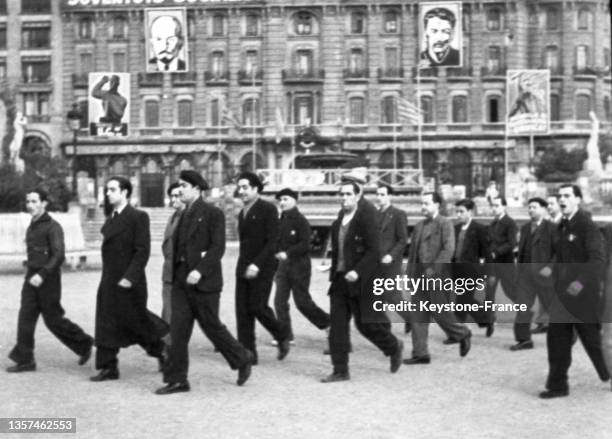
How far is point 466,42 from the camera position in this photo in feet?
204

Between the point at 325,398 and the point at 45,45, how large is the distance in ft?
192

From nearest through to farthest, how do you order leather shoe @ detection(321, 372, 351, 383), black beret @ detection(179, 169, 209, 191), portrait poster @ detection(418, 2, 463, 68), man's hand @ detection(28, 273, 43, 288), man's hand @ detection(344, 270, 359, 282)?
black beret @ detection(179, 169, 209, 191)
man's hand @ detection(344, 270, 359, 282)
leather shoe @ detection(321, 372, 351, 383)
man's hand @ detection(28, 273, 43, 288)
portrait poster @ detection(418, 2, 463, 68)

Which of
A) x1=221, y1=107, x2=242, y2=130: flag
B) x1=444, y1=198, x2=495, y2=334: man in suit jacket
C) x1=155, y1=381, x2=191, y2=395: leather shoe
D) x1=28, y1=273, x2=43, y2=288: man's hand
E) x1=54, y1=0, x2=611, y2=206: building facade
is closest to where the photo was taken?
x1=155, y1=381, x2=191, y2=395: leather shoe

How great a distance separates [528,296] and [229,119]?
44868 mm

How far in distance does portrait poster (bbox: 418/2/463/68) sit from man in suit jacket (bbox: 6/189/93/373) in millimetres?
39559

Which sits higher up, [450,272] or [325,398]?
[450,272]

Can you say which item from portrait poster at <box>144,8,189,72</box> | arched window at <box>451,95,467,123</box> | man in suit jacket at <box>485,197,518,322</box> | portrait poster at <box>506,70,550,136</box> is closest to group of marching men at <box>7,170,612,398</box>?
man in suit jacket at <box>485,197,518,322</box>

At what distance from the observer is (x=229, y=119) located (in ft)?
186

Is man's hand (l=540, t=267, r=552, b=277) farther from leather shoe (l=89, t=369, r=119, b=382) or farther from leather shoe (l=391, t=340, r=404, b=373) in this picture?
leather shoe (l=89, t=369, r=119, b=382)

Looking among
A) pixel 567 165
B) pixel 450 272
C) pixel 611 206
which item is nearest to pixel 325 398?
pixel 450 272

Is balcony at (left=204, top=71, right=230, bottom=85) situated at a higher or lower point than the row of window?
higher

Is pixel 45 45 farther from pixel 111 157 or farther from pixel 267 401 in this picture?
pixel 267 401

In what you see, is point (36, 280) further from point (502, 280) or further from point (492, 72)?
point (492, 72)

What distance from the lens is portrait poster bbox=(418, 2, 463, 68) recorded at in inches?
1913
